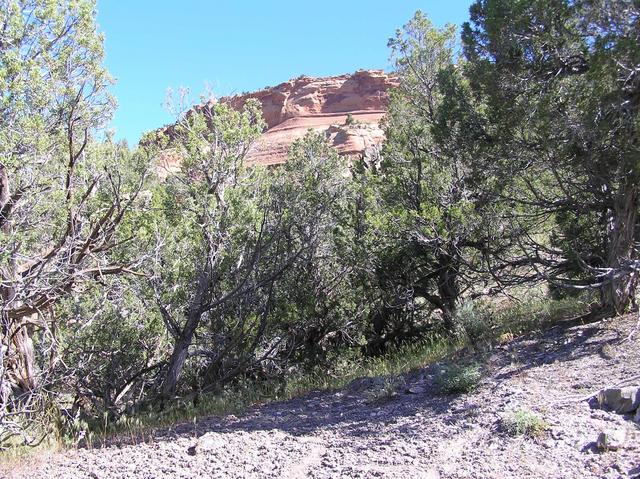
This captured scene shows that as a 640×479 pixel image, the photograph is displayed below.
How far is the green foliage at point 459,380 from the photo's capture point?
17.7ft

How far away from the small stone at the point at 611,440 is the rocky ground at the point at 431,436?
3 centimetres

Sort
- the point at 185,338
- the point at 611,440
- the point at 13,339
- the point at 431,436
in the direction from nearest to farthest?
the point at 611,440
the point at 431,436
the point at 13,339
the point at 185,338

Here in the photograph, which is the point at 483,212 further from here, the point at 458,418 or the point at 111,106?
the point at 111,106

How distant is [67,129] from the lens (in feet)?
18.9

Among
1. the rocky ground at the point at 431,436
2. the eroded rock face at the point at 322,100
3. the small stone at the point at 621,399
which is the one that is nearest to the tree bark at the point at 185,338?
the rocky ground at the point at 431,436

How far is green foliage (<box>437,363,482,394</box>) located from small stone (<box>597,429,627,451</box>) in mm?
1629

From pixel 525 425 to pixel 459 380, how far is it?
1.27m

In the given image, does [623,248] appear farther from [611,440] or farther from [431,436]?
[431,436]

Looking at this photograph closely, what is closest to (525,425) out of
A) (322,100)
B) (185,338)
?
(185,338)

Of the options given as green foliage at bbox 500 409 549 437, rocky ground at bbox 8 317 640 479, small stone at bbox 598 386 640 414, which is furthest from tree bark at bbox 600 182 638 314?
green foliage at bbox 500 409 549 437

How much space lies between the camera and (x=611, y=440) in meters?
3.79

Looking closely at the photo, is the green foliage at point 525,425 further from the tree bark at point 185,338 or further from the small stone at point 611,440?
the tree bark at point 185,338

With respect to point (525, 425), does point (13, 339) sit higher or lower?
higher

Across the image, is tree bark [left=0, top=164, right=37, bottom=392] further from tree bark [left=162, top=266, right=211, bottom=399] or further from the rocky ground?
tree bark [left=162, top=266, right=211, bottom=399]
